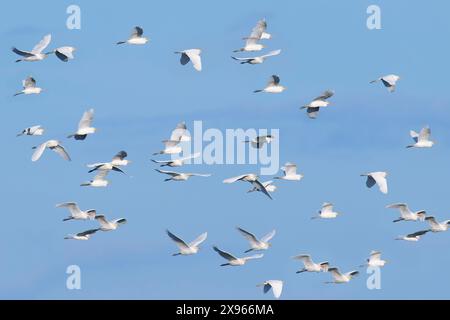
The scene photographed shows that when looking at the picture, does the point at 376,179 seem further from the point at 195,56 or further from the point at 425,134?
the point at 195,56

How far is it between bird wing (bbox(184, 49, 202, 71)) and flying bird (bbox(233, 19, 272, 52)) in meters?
4.10

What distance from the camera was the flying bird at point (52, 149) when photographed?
246 ft

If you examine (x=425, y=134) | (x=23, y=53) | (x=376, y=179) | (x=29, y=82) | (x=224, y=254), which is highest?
(x=23, y=53)

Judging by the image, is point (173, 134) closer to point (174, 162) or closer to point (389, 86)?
point (174, 162)

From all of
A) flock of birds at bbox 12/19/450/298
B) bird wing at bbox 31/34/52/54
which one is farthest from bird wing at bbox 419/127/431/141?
bird wing at bbox 31/34/52/54

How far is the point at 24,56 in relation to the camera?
3135 inches

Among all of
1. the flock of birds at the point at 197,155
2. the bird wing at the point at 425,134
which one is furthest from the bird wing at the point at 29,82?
the bird wing at the point at 425,134

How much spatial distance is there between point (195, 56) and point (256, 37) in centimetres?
439

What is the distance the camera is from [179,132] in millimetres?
80188

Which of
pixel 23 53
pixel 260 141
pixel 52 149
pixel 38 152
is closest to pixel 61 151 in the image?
pixel 52 149

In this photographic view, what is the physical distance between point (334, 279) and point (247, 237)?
29.9 ft

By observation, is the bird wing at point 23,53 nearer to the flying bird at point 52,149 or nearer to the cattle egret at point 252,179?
the flying bird at point 52,149

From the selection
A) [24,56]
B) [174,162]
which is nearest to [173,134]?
[174,162]

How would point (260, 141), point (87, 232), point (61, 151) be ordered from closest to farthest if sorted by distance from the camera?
point (61, 151)
point (260, 141)
point (87, 232)
